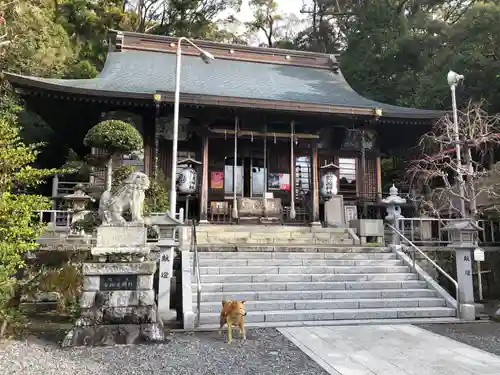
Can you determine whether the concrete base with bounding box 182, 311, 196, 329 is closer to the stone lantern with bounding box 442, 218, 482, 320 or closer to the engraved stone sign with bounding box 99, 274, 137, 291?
the engraved stone sign with bounding box 99, 274, 137, 291

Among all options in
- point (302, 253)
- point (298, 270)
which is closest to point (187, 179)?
point (302, 253)

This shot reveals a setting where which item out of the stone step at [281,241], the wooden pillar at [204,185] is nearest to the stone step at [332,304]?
the stone step at [281,241]

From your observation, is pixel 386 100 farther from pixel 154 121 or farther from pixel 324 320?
pixel 324 320

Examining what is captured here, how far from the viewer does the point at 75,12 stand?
23.1 meters

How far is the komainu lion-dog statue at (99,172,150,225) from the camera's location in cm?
634

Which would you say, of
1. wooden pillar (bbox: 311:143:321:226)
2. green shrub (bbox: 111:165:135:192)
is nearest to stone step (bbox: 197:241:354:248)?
wooden pillar (bbox: 311:143:321:226)

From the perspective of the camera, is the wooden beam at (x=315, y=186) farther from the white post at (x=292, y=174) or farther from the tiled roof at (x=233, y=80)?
the tiled roof at (x=233, y=80)

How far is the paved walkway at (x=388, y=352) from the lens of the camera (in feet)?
15.8

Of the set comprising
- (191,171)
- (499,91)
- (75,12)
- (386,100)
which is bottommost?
(191,171)

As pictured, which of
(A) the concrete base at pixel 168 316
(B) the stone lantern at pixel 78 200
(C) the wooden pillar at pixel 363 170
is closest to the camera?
(A) the concrete base at pixel 168 316

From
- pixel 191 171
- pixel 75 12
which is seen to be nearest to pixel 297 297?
pixel 191 171

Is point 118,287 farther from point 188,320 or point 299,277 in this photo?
point 299,277

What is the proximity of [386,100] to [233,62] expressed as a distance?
29.0 feet

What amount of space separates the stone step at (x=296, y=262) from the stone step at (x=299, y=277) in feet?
1.52
